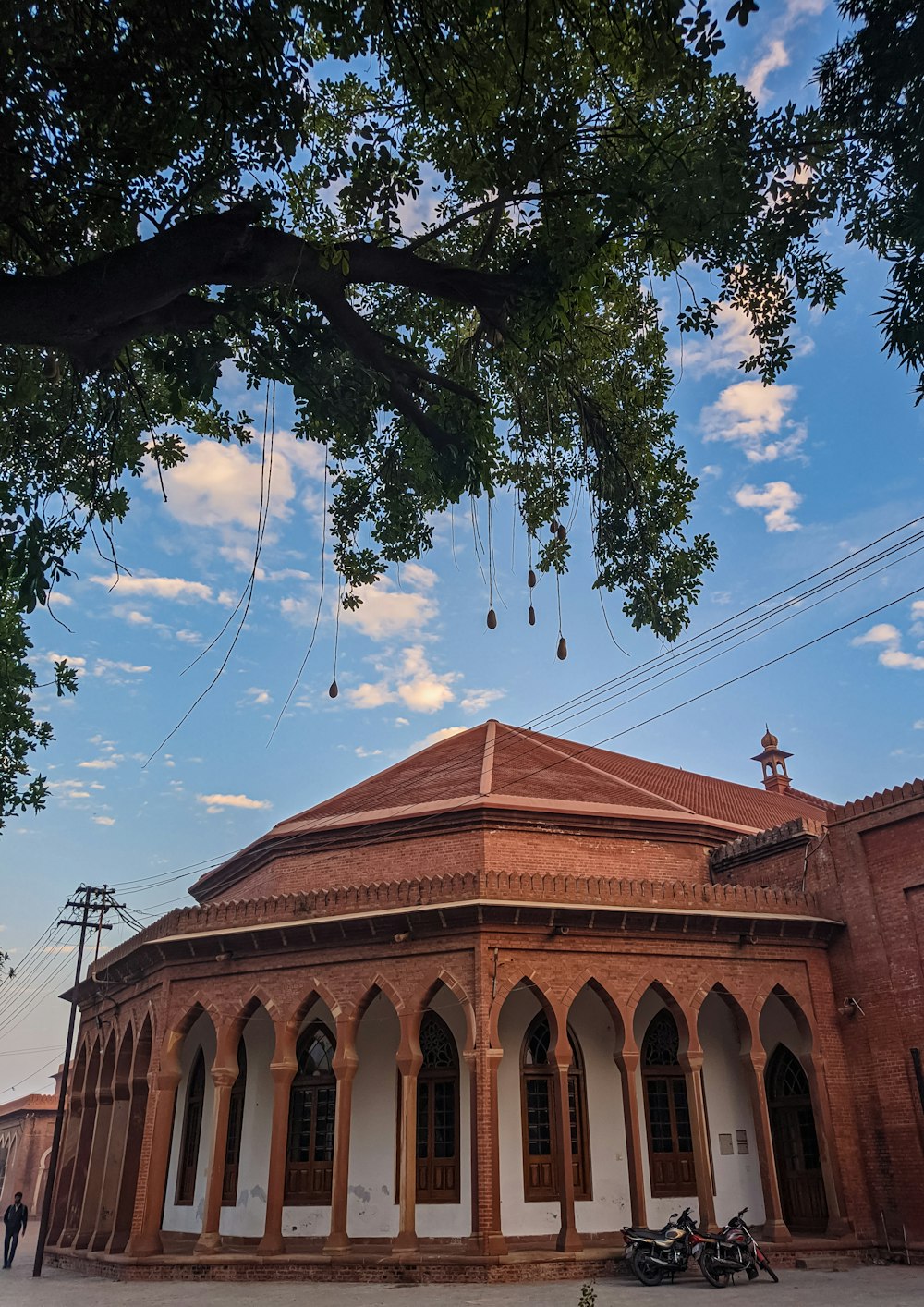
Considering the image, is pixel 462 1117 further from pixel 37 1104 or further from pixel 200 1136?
pixel 37 1104

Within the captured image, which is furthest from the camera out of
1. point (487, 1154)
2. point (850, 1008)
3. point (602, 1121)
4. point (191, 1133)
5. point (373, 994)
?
point (191, 1133)

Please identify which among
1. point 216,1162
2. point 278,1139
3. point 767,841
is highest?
point 767,841

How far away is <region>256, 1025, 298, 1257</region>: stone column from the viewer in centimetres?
1342

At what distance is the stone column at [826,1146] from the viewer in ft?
46.4

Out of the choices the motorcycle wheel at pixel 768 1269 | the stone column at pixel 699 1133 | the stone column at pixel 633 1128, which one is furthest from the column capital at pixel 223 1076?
the motorcycle wheel at pixel 768 1269

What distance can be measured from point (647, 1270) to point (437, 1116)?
3892 millimetres

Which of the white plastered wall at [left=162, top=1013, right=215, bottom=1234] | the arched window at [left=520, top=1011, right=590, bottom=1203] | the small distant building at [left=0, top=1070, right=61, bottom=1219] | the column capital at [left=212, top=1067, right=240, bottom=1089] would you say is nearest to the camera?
the arched window at [left=520, top=1011, right=590, bottom=1203]

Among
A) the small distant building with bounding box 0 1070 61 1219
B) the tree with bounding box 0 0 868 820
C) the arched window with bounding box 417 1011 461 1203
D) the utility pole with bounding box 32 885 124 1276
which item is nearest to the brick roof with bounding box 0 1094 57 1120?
the small distant building with bounding box 0 1070 61 1219

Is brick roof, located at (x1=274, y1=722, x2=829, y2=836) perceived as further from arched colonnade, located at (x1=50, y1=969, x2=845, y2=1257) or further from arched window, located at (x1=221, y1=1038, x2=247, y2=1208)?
arched window, located at (x1=221, y1=1038, x2=247, y2=1208)

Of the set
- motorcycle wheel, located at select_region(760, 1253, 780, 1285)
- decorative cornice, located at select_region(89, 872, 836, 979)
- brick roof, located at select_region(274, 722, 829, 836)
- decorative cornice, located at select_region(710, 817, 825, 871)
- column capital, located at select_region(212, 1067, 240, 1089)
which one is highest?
brick roof, located at select_region(274, 722, 829, 836)

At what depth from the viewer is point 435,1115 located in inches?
584

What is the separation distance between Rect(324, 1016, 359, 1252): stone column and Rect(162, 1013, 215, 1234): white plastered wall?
296 centimetres

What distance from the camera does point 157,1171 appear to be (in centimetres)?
1454

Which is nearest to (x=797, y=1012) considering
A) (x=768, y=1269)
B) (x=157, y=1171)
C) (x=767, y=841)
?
(x=767, y=841)
